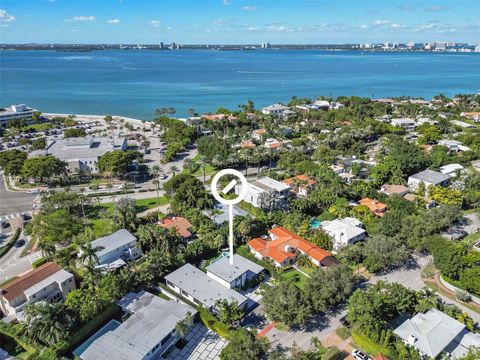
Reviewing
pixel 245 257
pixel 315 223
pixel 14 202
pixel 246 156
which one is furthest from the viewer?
pixel 246 156

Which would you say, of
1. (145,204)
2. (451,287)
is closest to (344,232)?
(451,287)

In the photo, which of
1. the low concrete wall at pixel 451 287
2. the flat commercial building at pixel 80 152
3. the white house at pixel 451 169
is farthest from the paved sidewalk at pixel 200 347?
the white house at pixel 451 169

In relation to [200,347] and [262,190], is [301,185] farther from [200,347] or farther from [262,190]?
[200,347]

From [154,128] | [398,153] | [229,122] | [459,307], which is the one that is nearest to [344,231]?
[459,307]

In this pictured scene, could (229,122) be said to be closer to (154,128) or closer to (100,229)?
(154,128)

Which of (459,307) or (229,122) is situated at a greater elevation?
(229,122)

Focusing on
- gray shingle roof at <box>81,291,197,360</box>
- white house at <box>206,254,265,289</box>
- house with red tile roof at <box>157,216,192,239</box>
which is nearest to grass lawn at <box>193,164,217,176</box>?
house with red tile roof at <box>157,216,192,239</box>
